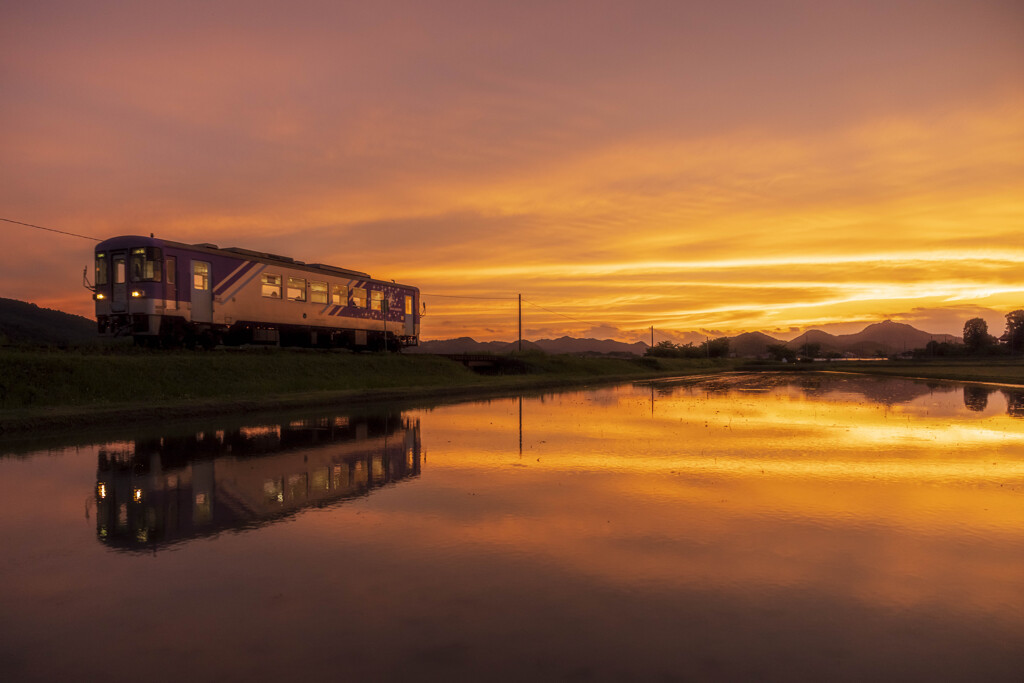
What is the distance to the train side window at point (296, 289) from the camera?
33.2 metres

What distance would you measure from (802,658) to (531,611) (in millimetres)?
2077

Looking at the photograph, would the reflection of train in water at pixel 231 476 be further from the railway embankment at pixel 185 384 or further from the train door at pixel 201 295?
the train door at pixel 201 295

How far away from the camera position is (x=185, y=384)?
23.4 meters

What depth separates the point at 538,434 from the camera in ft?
56.2

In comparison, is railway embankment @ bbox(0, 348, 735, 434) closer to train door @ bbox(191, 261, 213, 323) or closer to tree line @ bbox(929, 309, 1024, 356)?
train door @ bbox(191, 261, 213, 323)

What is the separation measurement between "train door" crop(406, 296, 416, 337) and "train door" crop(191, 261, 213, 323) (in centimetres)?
1583

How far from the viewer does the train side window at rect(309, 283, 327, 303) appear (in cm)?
3458

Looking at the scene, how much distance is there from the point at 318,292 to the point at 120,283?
10161mm

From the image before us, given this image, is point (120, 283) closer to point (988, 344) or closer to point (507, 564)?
point (507, 564)

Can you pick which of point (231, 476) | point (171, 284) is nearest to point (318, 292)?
point (171, 284)

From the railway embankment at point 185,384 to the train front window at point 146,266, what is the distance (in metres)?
2.98

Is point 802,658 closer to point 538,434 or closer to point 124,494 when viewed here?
point 124,494

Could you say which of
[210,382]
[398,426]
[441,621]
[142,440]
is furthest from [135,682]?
[210,382]

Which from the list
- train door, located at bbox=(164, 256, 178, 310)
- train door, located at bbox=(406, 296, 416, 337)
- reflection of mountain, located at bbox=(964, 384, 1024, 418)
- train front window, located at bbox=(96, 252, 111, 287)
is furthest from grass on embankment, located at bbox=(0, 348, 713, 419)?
reflection of mountain, located at bbox=(964, 384, 1024, 418)
